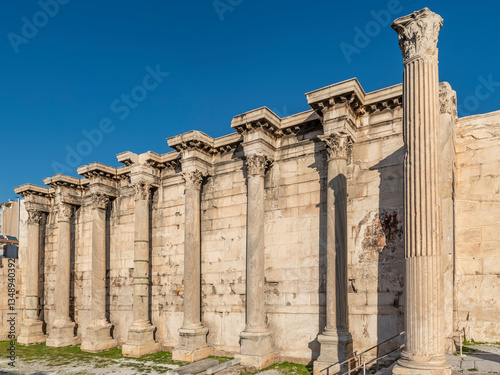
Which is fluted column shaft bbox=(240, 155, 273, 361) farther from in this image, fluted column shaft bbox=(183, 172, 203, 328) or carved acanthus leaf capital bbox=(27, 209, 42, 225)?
carved acanthus leaf capital bbox=(27, 209, 42, 225)

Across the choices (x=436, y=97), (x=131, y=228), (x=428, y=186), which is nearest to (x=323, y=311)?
(x=428, y=186)

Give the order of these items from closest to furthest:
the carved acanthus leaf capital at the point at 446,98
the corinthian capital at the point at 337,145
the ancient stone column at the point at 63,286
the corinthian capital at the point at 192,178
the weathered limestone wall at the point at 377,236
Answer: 1. the carved acanthus leaf capital at the point at 446,98
2. the weathered limestone wall at the point at 377,236
3. the corinthian capital at the point at 337,145
4. the corinthian capital at the point at 192,178
5. the ancient stone column at the point at 63,286

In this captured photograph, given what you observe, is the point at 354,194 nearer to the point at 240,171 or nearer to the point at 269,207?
the point at 269,207

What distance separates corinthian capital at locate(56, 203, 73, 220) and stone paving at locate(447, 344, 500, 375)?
1532 centimetres

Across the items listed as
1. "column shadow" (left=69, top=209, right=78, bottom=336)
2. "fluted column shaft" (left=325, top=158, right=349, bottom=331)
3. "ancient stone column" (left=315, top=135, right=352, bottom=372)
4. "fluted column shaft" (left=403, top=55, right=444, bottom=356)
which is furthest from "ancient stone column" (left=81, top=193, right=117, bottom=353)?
"fluted column shaft" (left=403, top=55, right=444, bottom=356)

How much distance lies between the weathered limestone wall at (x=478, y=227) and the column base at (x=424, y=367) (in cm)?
455

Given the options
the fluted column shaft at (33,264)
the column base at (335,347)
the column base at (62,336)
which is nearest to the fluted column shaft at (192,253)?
the column base at (335,347)

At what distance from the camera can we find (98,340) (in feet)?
49.1

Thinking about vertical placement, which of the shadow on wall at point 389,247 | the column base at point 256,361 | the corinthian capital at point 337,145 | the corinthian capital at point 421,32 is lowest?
the column base at point 256,361

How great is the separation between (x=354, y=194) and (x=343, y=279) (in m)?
2.31

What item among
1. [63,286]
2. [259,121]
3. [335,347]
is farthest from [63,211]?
[335,347]

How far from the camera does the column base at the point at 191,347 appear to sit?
12328 mm

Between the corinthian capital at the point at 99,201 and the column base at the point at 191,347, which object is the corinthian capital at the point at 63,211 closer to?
the corinthian capital at the point at 99,201

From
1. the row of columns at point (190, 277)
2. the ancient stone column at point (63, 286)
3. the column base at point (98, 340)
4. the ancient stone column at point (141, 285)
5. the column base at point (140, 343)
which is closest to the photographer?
the row of columns at point (190, 277)
